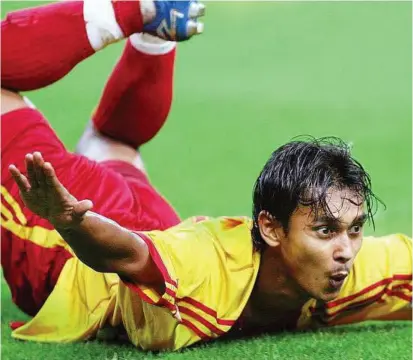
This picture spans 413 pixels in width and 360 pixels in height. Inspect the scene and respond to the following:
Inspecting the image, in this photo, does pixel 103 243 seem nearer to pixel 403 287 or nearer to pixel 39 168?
pixel 39 168

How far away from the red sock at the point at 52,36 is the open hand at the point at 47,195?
119 centimetres

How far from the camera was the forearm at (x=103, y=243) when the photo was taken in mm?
2547

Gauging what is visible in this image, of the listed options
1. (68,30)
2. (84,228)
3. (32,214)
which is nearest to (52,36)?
(68,30)

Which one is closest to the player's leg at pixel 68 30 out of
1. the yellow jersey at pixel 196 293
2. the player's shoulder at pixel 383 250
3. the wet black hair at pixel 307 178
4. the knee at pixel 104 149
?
the knee at pixel 104 149

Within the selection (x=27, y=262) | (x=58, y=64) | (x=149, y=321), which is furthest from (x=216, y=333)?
(x=58, y=64)

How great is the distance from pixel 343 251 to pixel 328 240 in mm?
48

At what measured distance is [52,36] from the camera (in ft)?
11.8

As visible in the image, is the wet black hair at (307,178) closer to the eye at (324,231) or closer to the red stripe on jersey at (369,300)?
the eye at (324,231)

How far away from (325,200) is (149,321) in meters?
0.58

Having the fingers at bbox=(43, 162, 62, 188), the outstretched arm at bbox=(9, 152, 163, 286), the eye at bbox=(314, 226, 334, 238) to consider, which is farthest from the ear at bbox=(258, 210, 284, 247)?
the fingers at bbox=(43, 162, 62, 188)

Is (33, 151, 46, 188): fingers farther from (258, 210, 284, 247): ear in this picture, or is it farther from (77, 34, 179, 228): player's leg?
(77, 34, 179, 228): player's leg

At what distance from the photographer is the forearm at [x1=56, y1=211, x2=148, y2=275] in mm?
2547

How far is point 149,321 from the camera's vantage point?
9.71ft

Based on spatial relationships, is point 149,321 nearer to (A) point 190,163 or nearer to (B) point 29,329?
(B) point 29,329
